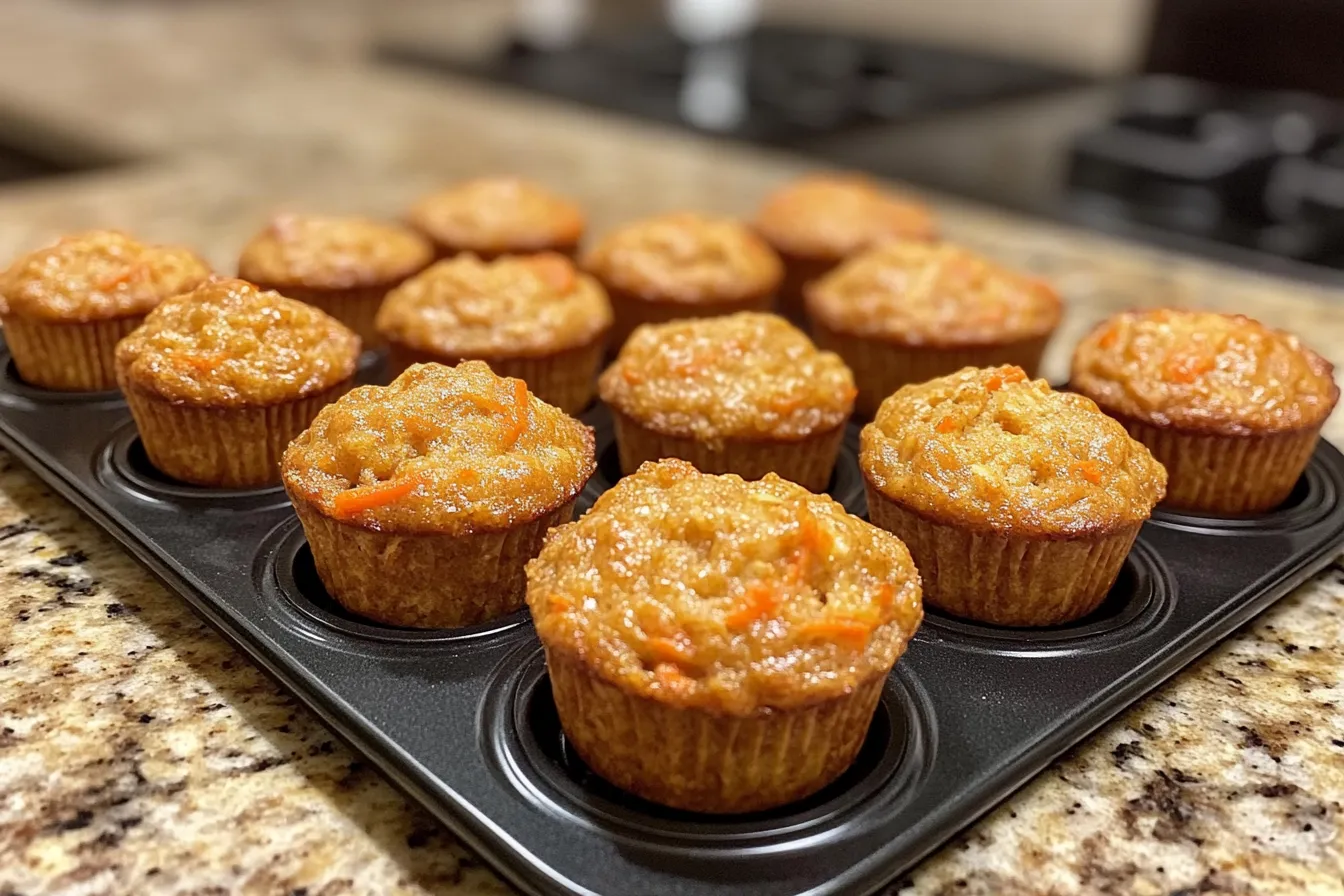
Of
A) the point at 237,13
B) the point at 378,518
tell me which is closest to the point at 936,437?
the point at 378,518

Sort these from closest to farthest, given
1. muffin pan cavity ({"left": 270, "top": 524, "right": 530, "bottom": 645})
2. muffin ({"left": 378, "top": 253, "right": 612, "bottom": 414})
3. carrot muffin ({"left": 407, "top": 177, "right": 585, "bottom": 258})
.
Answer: muffin pan cavity ({"left": 270, "top": 524, "right": 530, "bottom": 645}), muffin ({"left": 378, "top": 253, "right": 612, "bottom": 414}), carrot muffin ({"left": 407, "top": 177, "right": 585, "bottom": 258})

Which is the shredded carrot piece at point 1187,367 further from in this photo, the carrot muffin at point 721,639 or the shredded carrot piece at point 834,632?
the shredded carrot piece at point 834,632

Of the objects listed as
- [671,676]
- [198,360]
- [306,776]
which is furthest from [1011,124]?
[306,776]

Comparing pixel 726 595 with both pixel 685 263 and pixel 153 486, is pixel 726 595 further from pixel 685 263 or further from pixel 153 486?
pixel 685 263

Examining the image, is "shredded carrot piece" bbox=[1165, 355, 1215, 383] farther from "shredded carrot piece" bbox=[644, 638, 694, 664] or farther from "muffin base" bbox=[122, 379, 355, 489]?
"muffin base" bbox=[122, 379, 355, 489]

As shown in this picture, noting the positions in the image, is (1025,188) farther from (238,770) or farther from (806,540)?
(238,770)

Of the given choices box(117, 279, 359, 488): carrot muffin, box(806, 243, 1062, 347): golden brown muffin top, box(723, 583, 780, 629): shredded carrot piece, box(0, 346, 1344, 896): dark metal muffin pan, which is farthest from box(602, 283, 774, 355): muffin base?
box(723, 583, 780, 629): shredded carrot piece
